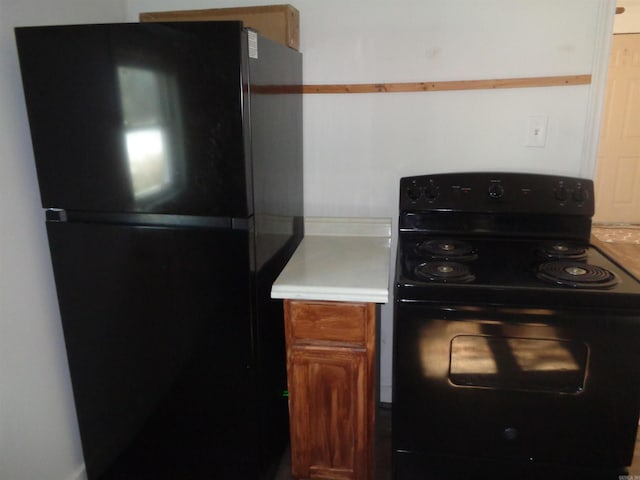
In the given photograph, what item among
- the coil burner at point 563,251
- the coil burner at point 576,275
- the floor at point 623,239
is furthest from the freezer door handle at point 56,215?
the floor at point 623,239

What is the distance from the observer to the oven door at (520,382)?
1.34 metres

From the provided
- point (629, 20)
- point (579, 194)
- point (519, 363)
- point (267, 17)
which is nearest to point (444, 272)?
point (519, 363)

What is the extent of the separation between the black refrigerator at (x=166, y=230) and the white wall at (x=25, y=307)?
0.08 m

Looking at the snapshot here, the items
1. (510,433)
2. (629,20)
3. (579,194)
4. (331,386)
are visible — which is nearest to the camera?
(510,433)

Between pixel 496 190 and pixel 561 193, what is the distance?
0.23m

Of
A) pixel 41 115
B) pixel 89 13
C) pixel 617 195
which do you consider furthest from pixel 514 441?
pixel 617 195

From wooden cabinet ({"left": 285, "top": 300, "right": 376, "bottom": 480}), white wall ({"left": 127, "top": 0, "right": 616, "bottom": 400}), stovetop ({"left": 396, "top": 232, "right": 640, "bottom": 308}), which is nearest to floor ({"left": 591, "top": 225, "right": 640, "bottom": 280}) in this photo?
white wall ({"left": 127, "top": 0, "right": 616, "bottom": 400})

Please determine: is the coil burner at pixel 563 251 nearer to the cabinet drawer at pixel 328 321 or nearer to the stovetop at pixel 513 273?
the stovetop at pixel 513 273

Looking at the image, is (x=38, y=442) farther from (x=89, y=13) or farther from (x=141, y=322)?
(x=89, y=13)

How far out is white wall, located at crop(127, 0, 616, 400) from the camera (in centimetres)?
182

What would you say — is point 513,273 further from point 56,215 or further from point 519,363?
point 56,215

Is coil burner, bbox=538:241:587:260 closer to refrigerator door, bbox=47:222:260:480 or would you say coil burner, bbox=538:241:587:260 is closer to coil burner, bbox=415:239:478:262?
coil burner, bbox=415:239:478:262

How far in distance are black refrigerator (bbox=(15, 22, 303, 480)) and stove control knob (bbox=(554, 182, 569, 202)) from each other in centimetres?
101

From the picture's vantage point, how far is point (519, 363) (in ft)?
4.51
